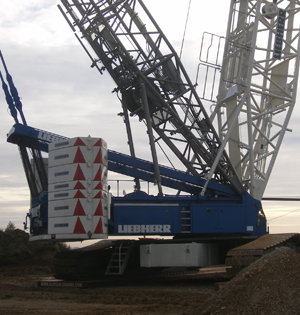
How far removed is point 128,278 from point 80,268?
1681 millimetres

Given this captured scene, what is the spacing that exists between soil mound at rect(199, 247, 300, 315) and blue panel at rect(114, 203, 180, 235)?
5.83 m

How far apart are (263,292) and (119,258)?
7.53 m

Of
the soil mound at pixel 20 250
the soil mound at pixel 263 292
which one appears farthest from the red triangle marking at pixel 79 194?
the soil mound at pixel 20 250

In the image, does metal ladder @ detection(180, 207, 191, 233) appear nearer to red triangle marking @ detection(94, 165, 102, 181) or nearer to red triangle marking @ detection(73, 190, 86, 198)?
red triangle marking @ detection(94, 165, 102, 181)

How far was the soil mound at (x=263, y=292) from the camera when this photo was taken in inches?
338

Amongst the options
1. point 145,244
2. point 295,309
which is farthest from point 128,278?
point 295,309

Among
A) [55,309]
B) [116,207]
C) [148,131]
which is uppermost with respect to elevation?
[148,131]

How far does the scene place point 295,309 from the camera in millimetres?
8500

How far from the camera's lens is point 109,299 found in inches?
471

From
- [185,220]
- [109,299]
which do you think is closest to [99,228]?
[109,299]

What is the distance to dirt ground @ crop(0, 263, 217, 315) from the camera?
32.9ft

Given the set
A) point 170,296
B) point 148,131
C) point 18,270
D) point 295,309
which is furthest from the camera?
point 18,270

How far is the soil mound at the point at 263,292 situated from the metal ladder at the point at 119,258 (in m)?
6.49

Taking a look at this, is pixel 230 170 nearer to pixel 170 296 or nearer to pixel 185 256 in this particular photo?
pixel 185 256
